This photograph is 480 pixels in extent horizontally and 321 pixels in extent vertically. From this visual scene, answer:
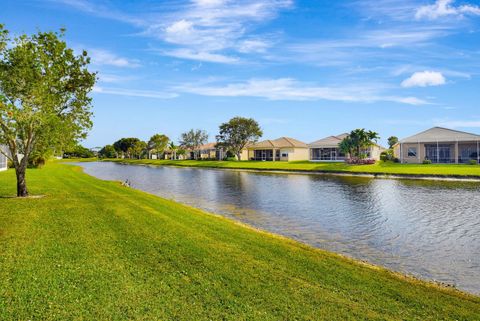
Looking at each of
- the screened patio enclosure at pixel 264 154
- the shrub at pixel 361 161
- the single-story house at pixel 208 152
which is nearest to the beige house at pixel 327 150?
the screened patio enclosure at pixel 264 154

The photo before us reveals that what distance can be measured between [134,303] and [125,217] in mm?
8065

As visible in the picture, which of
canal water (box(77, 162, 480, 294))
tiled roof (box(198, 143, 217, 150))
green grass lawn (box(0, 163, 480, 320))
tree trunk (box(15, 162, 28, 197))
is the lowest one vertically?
canal water (box(77, 162, 480, 294))

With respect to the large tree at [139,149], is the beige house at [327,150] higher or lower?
lower

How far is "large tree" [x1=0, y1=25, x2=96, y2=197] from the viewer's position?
16.9 meters

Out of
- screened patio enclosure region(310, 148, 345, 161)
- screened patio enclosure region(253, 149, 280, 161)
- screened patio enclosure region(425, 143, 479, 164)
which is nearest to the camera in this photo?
screened patio enclosure region(425, 143, 479, 164)

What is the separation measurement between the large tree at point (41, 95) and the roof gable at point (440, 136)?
57803 mm

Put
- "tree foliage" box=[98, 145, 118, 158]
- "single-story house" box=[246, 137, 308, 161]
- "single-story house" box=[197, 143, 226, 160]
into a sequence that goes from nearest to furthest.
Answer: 1. "single-story house" box=[246, 137, 308, 161]
2. "single-story house" box=[197, 143, 226, 160]
3. "tree foliage" box=[98, 145, 118, 158]

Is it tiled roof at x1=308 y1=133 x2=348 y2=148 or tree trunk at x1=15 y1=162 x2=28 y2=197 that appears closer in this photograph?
tree trunk at x1=15 y1=162 x2=28 y2=197

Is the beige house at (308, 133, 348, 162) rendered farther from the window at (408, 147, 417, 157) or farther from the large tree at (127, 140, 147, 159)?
the large tree at (127, 140, 147, 159)

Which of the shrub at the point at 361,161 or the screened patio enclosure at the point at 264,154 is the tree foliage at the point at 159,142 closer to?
the screened patio enclosure at the point at 264,154

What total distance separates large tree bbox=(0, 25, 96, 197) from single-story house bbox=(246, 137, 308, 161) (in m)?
69.0

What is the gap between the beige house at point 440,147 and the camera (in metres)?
58.4

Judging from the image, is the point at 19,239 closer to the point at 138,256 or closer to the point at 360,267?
the point at 138,256

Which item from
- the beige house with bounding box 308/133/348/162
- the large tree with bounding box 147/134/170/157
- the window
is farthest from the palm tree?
the window
